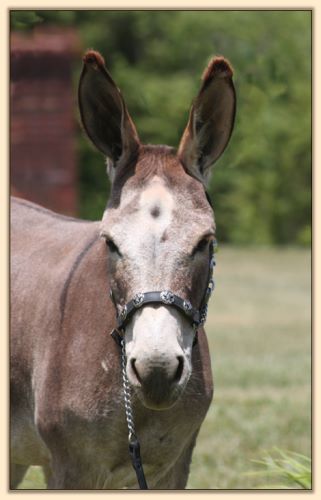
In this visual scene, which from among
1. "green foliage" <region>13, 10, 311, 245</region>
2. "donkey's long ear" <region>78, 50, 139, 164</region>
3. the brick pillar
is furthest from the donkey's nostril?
"green foliage" <region>13, 10, 311, 245</region>

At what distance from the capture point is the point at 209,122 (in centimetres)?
360

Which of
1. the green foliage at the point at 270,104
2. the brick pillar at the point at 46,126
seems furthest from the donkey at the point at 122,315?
the green foliage at the point at 270,104

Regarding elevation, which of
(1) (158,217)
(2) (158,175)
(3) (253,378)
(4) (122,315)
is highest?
(2) (158,175)

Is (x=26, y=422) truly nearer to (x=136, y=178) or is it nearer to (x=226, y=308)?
(x=136, y=178)

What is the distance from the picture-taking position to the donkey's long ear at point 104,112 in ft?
11.4

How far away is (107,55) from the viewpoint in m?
28.0

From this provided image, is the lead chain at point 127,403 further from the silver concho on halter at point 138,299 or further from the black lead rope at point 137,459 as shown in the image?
the silver concho on halter at point 138,299

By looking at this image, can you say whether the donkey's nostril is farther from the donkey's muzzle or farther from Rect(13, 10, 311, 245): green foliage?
Rect(13, 10, 311, 245): green foliage

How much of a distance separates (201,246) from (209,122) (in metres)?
0.60

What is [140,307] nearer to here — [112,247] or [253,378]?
[112,247]

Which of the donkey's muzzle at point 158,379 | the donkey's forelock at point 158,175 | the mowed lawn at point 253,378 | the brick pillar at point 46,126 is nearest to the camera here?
the donkey's muzzle at point 158,379

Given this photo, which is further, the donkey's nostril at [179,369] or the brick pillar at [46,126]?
the brick pillar at [46,126]

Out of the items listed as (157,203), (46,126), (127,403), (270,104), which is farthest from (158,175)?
(270,104)

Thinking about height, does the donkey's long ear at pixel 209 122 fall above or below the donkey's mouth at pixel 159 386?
above
